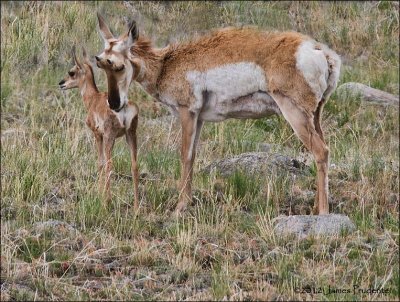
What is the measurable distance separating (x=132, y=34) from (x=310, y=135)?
1.97m

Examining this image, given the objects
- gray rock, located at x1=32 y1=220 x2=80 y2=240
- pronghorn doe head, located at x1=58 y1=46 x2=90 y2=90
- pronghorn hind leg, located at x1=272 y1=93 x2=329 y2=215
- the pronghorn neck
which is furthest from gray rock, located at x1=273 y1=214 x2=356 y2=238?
pronghorn doe head, located at x1=58 y1=46 x2=90 y2=90

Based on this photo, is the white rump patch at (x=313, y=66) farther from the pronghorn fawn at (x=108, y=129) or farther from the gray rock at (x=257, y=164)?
the pronghorn fawn at (x=108, y=129)

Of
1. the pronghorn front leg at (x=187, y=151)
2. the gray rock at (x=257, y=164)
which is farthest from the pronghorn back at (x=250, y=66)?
the gray rock at (x=257, y=164)

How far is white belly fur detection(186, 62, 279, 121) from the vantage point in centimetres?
1008

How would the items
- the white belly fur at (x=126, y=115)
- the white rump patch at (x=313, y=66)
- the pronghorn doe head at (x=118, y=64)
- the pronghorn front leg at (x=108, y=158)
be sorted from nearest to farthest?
the white rump patch at (x=313, y=66), the pronghorn doe head at (x=118, y=64), the white belly fur at (x=126, y=115), the pronghorn front leg at (x=108, y=158)

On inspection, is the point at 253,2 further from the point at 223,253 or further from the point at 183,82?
the point at 223,253

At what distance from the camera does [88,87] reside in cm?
1096

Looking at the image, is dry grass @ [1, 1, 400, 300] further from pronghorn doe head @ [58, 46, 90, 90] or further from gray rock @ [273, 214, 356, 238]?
pronghorn doe head @ [58, 46, 90, 90]

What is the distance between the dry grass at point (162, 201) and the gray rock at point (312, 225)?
0.13 m

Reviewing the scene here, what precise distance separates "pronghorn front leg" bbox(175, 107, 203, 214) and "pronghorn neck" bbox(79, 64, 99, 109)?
3.50 feet

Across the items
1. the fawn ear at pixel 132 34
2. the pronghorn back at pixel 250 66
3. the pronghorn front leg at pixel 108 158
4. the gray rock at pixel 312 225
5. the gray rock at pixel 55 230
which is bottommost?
the gray rock at pixel 312 225

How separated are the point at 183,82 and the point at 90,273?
2.50m

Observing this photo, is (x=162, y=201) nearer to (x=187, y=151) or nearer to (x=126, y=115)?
(x=187, y=151)

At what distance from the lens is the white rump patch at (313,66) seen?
984 cm
